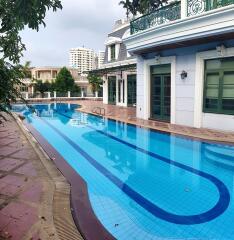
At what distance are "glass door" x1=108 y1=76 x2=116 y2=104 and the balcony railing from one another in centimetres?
1143

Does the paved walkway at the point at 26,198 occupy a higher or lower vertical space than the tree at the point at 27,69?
lower

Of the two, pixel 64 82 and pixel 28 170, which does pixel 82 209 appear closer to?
pixel 28 170

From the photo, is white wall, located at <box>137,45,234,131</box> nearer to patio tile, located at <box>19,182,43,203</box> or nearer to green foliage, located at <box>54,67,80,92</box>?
patio tile, located at <box>19,182,43,203</box>

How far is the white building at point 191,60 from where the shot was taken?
944cm

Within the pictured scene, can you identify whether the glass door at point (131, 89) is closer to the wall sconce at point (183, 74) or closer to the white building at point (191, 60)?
the white building at point (191, 60)

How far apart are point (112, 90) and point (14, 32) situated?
23.2 m

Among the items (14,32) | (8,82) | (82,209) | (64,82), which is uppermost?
(64,82)

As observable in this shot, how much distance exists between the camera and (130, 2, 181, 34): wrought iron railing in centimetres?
1081

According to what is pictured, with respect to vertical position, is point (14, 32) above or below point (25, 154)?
above

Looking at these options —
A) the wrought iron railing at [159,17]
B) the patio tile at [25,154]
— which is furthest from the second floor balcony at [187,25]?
the patio tile at [25,154]

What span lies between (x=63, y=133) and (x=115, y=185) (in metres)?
6.72

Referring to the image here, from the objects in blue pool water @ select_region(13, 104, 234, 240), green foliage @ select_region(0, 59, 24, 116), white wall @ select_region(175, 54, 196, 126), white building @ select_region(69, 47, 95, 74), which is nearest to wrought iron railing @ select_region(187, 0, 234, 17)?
white wall @ select_region(175, 54, 196, 126)

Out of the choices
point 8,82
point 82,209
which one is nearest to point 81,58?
point 82,209

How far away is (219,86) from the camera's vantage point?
10.6 meters
